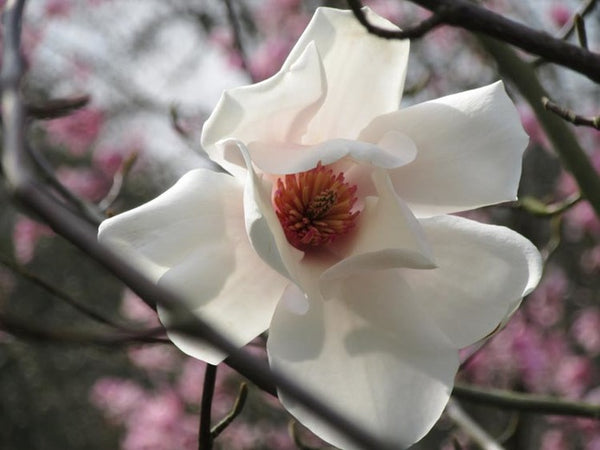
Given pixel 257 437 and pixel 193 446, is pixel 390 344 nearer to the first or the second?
pixel 193 446

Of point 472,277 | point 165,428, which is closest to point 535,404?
point 472,277

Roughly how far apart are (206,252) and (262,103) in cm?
10

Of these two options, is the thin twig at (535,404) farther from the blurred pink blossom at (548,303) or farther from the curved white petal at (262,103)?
the blurred pink blossom at (548,303)

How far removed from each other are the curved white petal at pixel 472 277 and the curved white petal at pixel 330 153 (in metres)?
0.05

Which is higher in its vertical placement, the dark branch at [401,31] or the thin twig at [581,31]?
the dark branch at [401,31]

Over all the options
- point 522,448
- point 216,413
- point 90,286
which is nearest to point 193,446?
point 216,413

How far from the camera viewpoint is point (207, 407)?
1.75 feet

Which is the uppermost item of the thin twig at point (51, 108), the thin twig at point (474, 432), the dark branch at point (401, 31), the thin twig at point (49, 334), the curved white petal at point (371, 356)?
the thin twig at point (49, 334)

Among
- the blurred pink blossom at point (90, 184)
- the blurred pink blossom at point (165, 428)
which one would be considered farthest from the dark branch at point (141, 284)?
the blurred pink blossom at point (90, 184)

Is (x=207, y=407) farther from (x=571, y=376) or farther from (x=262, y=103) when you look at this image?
(x=571, y=376)

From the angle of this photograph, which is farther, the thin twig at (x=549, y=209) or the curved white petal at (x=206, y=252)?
the thin twig at (x=549, y=209)

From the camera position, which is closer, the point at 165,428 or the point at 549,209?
the point at 549,209

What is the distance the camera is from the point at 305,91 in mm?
550

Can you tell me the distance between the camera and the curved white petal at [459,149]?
542 mm
